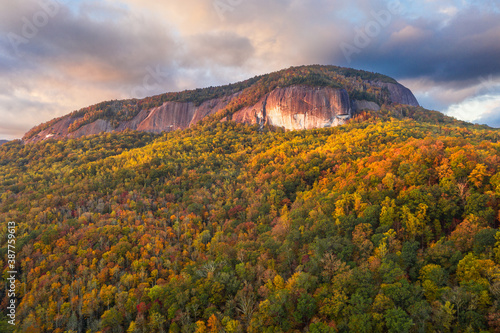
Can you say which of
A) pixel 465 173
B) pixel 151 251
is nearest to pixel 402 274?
pixel 465 173

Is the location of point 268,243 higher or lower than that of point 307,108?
lower

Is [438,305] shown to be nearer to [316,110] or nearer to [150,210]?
[150,210]

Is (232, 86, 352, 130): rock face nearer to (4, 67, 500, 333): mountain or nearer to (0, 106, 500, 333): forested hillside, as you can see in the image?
(4, 67, 500, 333): mountain

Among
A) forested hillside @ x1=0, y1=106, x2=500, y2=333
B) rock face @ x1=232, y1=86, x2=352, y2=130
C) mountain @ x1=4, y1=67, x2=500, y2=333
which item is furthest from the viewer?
rock face @ x1=232, y1=86, x2=352, y2=130

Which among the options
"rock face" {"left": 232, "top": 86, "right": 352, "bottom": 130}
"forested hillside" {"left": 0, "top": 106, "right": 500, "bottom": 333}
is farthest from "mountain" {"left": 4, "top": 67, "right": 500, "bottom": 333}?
"rock face" {"left": 232, "top": 86, "right": 352, "bottom": 130}

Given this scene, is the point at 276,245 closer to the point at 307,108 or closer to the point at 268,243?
the point at 268,243

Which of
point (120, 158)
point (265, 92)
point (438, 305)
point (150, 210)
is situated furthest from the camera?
point (265, 92)

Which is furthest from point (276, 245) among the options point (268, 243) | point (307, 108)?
point (307, 108)
